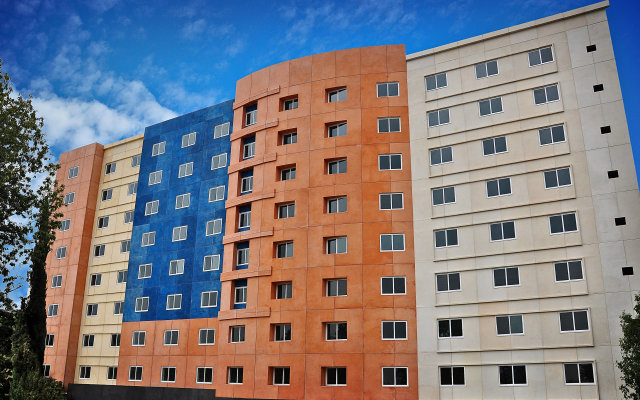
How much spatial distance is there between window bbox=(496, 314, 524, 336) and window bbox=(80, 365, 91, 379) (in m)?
42.0

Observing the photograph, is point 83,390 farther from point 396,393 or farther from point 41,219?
point 396,393

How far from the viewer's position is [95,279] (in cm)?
6278

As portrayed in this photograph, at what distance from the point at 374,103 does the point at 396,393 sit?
23.7m

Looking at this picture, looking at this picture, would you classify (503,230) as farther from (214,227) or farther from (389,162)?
(214,227)

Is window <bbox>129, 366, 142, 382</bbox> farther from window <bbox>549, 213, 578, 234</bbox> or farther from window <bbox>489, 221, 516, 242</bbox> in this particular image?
window <bbox>549, 213, 578, 234</bbox>

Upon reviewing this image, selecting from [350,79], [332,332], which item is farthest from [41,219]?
[350,79]

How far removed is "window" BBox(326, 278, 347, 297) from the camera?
46.4 meters

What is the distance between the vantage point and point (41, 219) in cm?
3956

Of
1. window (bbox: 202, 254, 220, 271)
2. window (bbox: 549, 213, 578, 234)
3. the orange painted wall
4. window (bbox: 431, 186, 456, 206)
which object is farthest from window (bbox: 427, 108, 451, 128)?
the orange painted wall

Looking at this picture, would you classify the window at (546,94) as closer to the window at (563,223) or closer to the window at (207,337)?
the window at (563,223)

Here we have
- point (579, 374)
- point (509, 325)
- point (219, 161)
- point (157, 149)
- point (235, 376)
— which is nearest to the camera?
point (579, 374)

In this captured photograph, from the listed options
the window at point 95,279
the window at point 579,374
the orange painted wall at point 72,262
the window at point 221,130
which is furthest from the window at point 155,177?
the window at point 579,374

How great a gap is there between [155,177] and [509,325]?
39.1 m

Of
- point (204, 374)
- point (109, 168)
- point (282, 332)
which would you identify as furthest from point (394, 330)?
point (109, 168)
